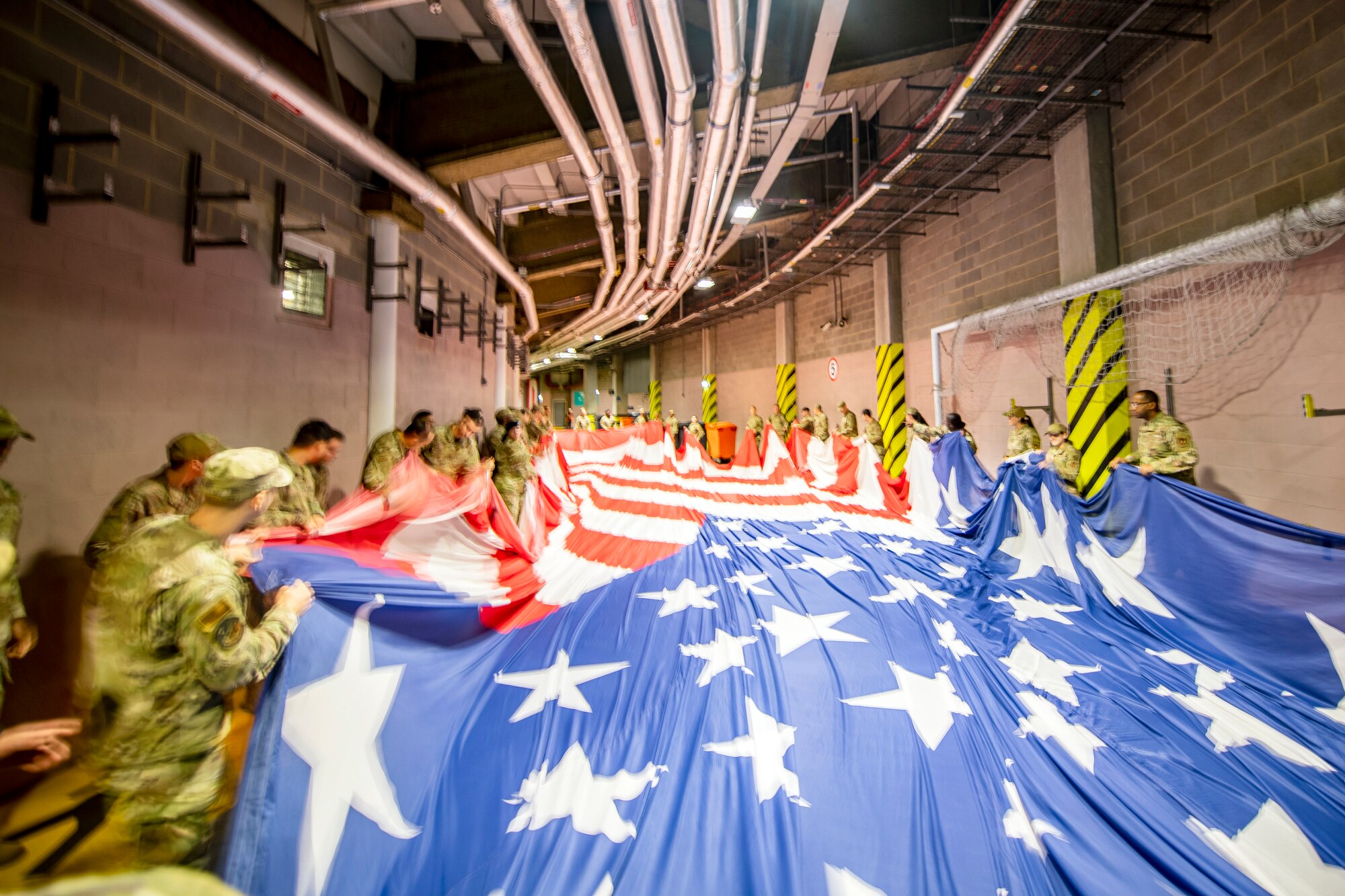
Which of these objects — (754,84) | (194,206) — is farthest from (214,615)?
(754,84)

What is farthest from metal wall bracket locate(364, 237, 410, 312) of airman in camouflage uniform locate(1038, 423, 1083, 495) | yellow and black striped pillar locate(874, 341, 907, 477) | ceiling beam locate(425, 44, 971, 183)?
yellow and black striped pillar locate(874, 341, 907, 477)

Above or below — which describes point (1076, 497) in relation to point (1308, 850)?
above

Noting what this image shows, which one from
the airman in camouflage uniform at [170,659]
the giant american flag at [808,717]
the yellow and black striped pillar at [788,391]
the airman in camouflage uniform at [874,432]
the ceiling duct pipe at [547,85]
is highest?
the ceiling duct pipe at [547,85]

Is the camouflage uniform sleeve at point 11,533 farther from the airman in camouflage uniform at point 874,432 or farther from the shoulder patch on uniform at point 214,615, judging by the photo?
the airman in camouflage uniform at point 874,432

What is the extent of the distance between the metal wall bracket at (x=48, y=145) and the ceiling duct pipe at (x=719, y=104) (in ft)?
10.4

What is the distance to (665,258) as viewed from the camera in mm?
8211

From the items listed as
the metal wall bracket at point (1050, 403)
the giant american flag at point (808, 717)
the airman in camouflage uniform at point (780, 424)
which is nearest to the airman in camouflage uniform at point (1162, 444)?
the giant american flag at point (808, 717)

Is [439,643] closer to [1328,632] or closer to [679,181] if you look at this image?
[1328,632]

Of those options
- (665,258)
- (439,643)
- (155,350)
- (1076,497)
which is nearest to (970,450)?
(1076,497)

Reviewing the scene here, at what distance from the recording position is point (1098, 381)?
5.43 m

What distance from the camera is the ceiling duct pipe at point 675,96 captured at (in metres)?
3.09

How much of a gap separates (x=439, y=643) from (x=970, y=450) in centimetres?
571

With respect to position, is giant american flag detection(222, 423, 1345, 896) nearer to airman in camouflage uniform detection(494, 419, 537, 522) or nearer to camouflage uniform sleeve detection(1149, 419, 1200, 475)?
camouflage uniform sleeve detection(1149, 419, 1200, 475)

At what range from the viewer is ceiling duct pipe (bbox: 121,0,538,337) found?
2.41 m
